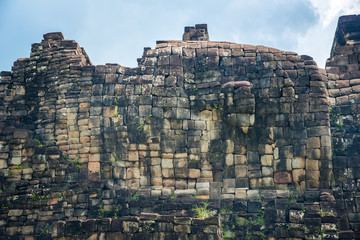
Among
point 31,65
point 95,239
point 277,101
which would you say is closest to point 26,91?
point 31,65

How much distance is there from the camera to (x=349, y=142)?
16.1 meters

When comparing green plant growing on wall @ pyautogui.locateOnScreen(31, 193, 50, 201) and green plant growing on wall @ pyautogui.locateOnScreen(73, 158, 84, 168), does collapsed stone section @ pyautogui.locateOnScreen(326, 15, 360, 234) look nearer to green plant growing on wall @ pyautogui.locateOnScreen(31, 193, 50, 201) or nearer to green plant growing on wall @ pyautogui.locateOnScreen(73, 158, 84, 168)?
green plant growing on wall @ pyautogui.locateOnScreen(73, 158, 84, 168)

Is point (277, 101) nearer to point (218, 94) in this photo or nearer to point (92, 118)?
point (218, 94)

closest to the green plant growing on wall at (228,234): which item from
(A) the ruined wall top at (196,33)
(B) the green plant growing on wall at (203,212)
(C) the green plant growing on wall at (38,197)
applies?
(B) the green plant growing on wall at (203,212)

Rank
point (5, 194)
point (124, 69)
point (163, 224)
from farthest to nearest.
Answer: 1. point (124, 69)
2. point (5, 194)
3. point (163, 224)

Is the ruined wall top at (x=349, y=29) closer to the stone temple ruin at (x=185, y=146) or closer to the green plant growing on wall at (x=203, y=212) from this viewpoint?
the stone temple ruin at (x=185, y=146)

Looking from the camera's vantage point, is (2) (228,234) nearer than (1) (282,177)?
Yes

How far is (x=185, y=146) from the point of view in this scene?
16344 mm

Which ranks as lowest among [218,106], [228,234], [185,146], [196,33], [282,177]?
[228,234]

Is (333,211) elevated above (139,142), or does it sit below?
below

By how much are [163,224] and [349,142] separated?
24.1 ft

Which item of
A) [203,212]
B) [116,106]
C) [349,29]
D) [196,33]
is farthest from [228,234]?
[349,29]

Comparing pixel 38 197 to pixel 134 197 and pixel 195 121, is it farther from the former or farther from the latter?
pixel 195 121

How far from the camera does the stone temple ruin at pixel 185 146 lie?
14945 mm
